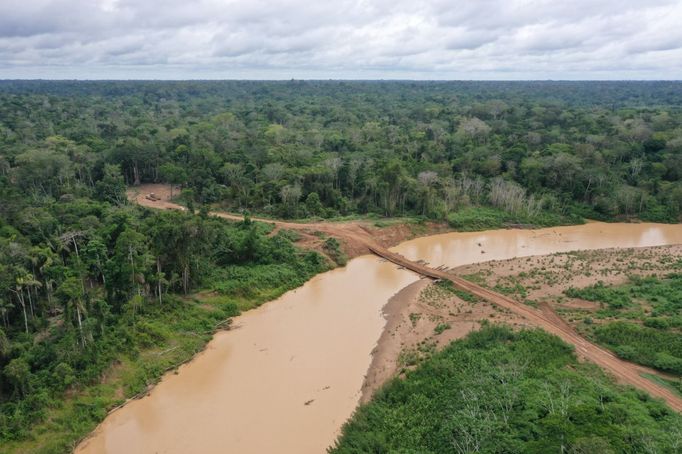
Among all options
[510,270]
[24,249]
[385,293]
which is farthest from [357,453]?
[510,270]

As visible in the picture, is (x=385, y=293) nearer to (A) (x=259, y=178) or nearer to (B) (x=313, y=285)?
(B) (x=313, y=285)

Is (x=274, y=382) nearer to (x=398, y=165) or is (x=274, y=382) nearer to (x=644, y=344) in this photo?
(x=644, y=344)

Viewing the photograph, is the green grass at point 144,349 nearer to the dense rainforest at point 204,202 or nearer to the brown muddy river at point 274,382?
the dense rainforest at point 204,202

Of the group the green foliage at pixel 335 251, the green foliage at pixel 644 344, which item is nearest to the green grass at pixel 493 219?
the green foliage at pixel 335 251

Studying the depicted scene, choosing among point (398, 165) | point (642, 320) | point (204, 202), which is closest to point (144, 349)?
point (204, 202)

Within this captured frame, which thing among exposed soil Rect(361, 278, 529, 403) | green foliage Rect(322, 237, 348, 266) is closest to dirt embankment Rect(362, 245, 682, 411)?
exposed soil Rect(361, 278, 529, 403)

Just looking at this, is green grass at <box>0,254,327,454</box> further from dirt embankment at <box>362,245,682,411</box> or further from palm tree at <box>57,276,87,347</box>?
dirt embankment at <box>362,245,682,411</box>

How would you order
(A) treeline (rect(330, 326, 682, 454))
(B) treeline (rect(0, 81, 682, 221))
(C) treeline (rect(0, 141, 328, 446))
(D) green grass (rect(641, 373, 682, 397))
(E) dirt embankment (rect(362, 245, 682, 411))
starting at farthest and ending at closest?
(B) treeline (rect(0, 81, 682, 221)) → (E) dirt embankment (rect(362, 245, 682, 411)) → (D) green grass (rect(641, 373, 682, 397)) → (C) treeline (rect(0, 141, 328, 446)) → (A) treeline (rect(330, 326, 682, 454))
